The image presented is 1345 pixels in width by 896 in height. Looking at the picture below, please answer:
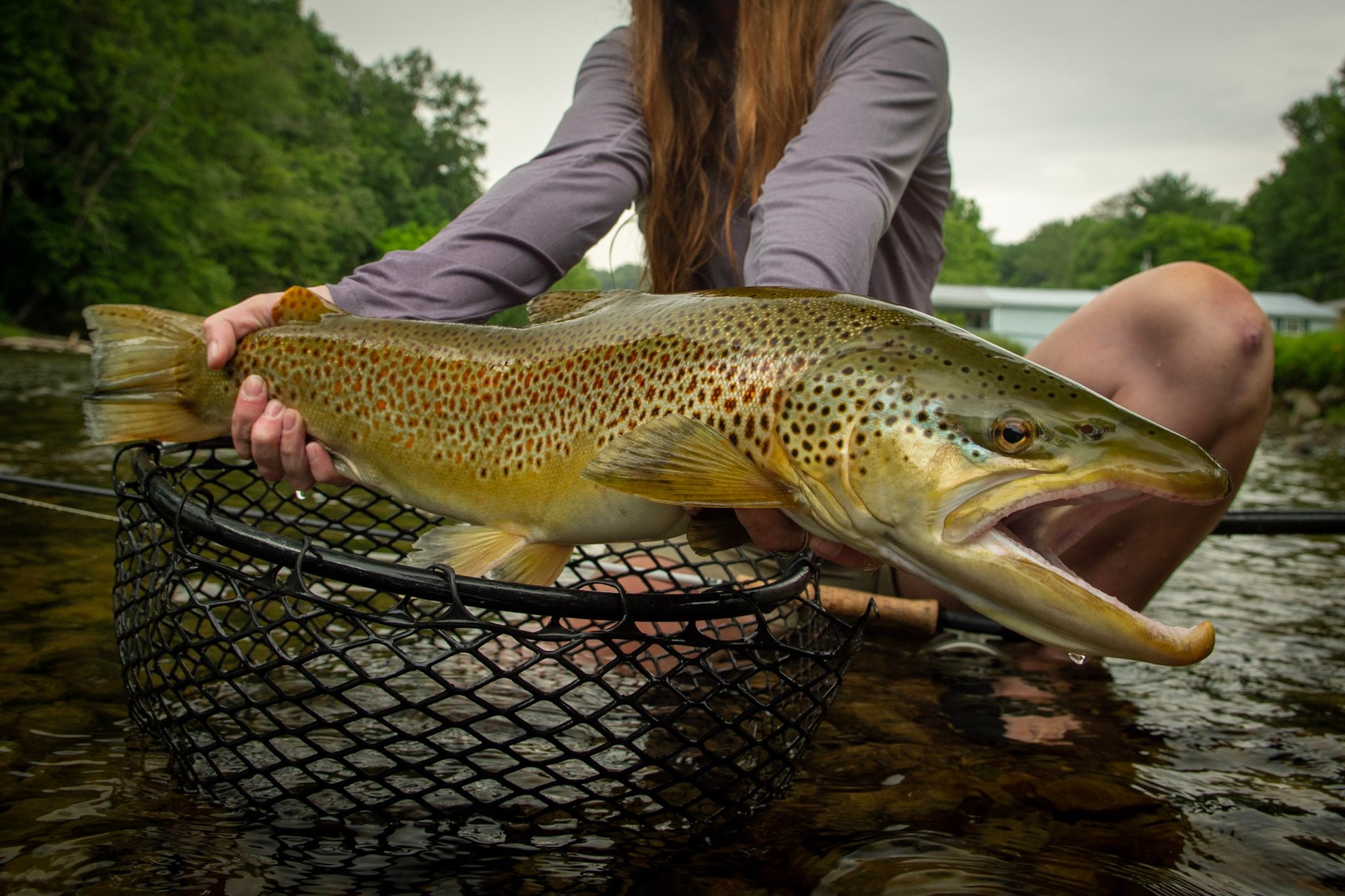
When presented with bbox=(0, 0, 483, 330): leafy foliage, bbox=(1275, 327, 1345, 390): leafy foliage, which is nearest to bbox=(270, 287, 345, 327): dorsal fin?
bbox=(1275, 327, 1345, 390): leafy foliage

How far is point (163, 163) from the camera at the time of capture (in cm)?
2927

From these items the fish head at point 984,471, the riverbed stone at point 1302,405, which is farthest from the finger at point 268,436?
the riverbed stone at point 1302,405

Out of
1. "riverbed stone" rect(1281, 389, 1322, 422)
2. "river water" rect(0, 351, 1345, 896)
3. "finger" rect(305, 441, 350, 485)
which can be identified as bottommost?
"riverbed stone" rect(1281, 389, 1322, 422)

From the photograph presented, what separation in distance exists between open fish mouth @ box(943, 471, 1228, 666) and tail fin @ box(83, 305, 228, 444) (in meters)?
1.76

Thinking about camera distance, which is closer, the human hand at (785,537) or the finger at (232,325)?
the human hand at (785,537)

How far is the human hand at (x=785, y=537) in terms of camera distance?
1696mm

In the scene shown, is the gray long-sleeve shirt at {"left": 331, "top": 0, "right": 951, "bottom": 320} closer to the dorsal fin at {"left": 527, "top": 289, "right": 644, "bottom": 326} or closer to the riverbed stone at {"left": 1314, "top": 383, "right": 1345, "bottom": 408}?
the dorsal fin at {"left": 527, "top": 289, "right": 644, "bottom": 326}

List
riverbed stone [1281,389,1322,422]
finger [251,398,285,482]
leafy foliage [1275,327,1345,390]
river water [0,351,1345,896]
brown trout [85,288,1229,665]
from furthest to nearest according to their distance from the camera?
leafy foliage [1275,327,1345,390] < riverbed stone [1281,389,1322,422] < finger [251,398,285,482] < river water [0,351,1345,896] < brown trout [85,288,1229,665]

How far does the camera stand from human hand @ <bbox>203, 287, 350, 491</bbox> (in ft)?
7.03

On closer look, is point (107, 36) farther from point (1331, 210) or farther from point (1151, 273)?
point (1331, 210)

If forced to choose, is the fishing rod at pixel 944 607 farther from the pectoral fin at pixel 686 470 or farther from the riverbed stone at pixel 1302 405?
the riverbed stone at pixel 1302 405

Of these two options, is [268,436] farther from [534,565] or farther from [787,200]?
[787,200]

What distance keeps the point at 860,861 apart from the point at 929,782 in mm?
442

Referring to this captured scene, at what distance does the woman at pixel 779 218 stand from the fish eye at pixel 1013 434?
2.42 feet
